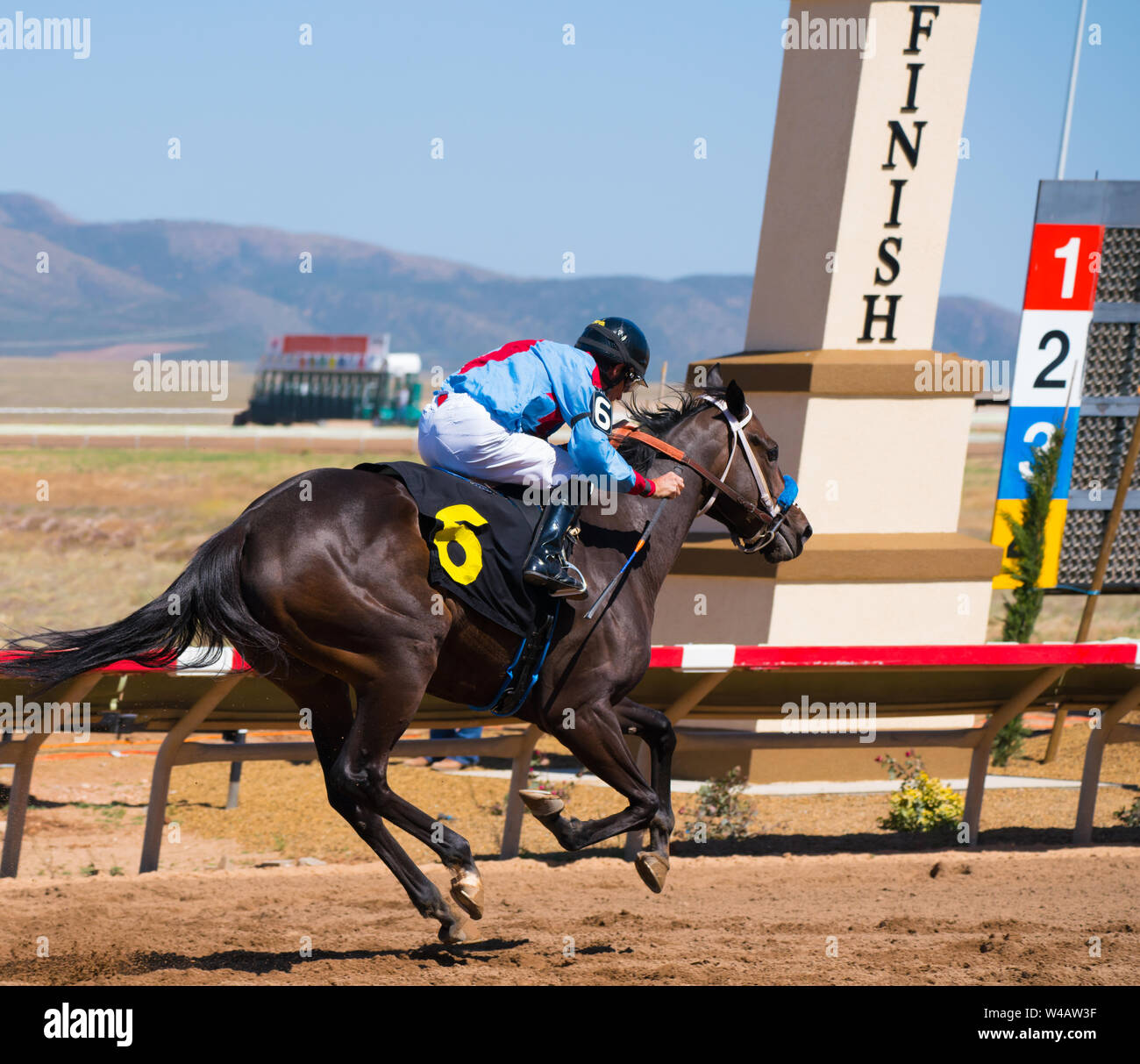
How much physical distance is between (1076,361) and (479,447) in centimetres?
704

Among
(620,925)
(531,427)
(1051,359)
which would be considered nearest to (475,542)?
(531,427)

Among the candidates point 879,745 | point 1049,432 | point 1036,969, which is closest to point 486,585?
point 1036,969

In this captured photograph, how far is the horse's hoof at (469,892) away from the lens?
5.04m

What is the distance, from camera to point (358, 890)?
6.60 m

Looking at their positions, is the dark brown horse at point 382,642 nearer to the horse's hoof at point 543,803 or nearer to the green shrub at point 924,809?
the horse's hoof at point 543,803

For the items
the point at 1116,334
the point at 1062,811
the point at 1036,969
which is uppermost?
the point at 1116,334

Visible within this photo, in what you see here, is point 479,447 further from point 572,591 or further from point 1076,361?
point 1076,361

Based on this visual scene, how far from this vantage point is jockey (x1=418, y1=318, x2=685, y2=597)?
5172 mm

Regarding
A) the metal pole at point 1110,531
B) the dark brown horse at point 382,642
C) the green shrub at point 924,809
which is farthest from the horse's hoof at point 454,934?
the metal pole at point 1110,531

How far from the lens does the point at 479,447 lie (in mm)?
5199

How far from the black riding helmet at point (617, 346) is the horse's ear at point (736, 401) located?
51cm

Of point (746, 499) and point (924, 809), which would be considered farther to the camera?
point (924, 809)

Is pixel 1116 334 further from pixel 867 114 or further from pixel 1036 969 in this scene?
pixel 1036 969

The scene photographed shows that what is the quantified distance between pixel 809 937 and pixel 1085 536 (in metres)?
6.55
